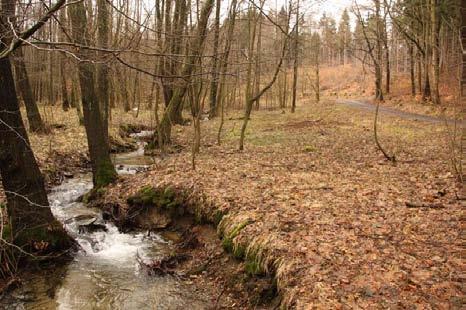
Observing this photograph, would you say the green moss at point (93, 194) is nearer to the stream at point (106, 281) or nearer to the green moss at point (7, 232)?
the stream at point (106, 281)

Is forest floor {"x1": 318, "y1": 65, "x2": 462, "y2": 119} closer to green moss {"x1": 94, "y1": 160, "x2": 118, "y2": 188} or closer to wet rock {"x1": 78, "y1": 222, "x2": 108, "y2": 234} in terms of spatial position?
wet rock {"x1": 78, "y1": 222, "x2": 108, "y2": 234}

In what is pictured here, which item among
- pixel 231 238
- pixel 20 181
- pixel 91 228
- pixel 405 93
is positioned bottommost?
pixel 91 228

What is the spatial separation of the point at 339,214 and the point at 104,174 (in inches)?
255

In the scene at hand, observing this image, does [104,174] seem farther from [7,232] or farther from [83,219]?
[7,232]

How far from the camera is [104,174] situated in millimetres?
11305

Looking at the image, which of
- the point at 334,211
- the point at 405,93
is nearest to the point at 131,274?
the point at 334,211

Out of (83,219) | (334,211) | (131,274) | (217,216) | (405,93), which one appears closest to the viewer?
(131,274)

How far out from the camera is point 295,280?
216 inches

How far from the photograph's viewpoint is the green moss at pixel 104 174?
11.2 metres

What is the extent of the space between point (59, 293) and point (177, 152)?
33.0 ft

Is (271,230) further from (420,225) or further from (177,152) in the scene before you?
(177,152)

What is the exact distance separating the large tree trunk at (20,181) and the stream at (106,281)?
0.67 metres

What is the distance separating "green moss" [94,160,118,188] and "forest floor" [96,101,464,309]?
0.35 meters

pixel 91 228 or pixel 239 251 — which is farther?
pixel 91 228
